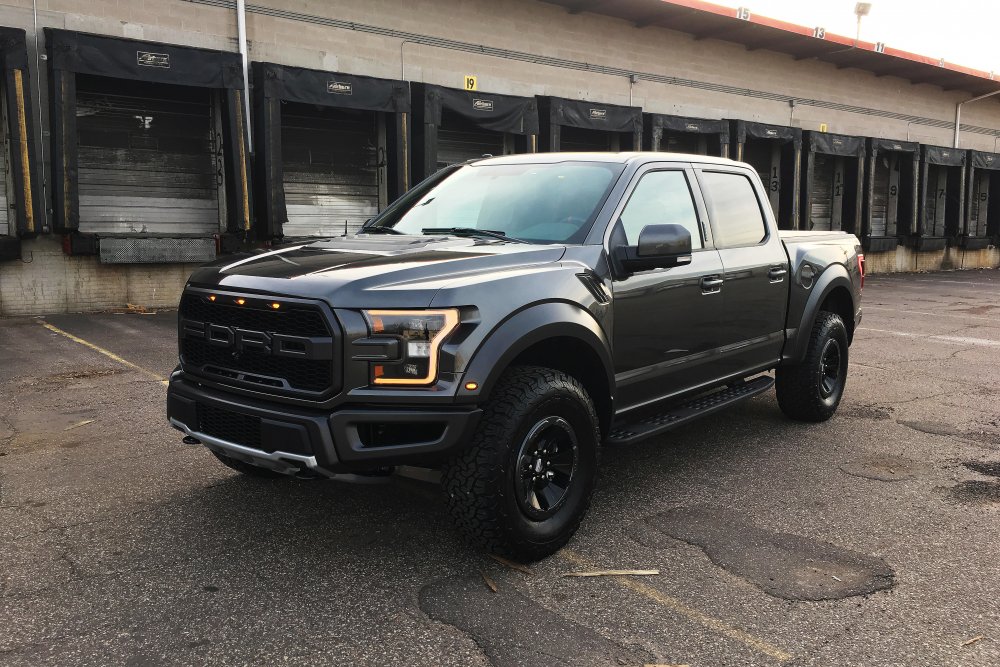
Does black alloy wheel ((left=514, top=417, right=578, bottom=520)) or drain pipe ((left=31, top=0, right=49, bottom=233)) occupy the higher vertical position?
drain pipe ((left=31, top=0, right=49, bottom=233))

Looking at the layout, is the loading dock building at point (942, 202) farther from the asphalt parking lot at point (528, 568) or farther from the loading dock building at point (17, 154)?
the loading dock building at point (17, 154)

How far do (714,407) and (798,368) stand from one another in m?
1.36

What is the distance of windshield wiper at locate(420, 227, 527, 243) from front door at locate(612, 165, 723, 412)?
1.82ft

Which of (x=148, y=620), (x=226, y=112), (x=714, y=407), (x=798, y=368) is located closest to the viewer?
(x=148, y=620)

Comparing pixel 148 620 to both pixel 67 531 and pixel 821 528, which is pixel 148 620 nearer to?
pixel 67 531

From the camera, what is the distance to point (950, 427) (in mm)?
5820

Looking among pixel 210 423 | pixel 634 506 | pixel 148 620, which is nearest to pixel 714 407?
pixel 634 506

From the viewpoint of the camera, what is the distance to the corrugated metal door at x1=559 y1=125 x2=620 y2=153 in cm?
1789

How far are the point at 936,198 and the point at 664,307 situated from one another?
28.1 meters

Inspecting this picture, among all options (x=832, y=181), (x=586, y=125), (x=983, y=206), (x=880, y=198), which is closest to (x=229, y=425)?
(x=586, y=125)

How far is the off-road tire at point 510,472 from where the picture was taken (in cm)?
316

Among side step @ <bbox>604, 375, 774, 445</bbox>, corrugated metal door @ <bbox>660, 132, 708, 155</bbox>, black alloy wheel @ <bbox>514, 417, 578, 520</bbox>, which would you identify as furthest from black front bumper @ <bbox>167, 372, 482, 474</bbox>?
corrugated metal door @ <bbox>660, 132, 708, 155</bbox>

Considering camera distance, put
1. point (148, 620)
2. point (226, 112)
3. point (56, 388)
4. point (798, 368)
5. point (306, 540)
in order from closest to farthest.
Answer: point (148, 620) < point (306, 540) < point (798, 368) < point (56, 388) < point (226, 112)

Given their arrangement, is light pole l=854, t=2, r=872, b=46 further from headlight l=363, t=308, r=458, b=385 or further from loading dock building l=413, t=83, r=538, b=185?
headlight l=363, t=308, r=458, b=385
